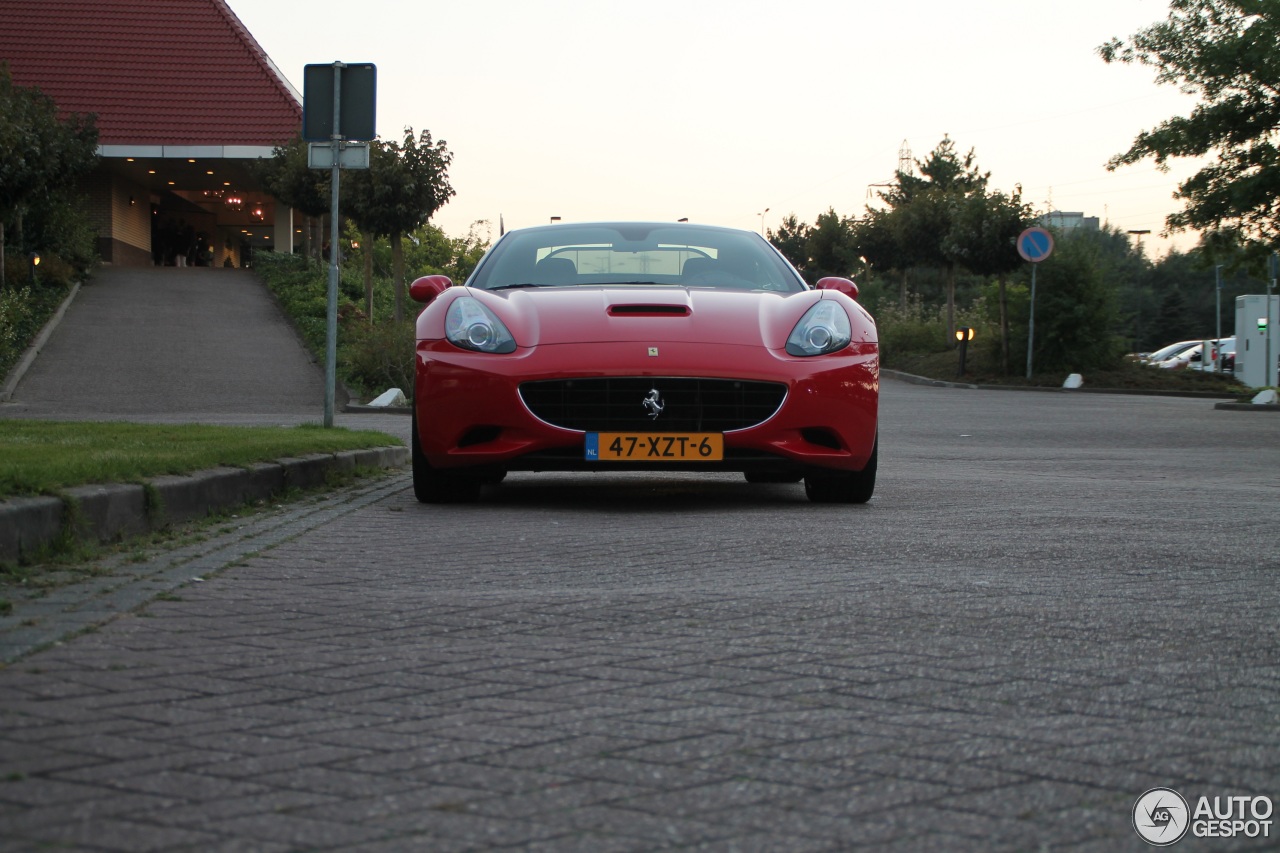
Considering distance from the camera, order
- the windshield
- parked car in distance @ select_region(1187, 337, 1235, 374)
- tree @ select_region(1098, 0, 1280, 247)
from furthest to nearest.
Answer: parked car in distance @ select_region(1187, 337, 1235, 374) < tree @ select_region(1098, 0, 1280, 247) < the windshield

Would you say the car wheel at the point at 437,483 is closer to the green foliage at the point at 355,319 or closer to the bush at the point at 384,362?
the green foliage at the point at 355,319

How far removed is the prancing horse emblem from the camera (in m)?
6.46

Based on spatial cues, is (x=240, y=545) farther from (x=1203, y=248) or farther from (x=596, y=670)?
(x=1203, y=248)

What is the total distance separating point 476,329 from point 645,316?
79 centimetres

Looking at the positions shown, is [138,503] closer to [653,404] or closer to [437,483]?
[437,483]

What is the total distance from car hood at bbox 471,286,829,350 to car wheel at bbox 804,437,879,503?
0.74 metres

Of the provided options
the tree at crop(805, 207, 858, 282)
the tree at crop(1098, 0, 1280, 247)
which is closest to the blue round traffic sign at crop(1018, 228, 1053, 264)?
the tree at crop(1098, 0, 1280, 247)

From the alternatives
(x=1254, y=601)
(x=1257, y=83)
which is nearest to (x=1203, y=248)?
(x=1257, y=83)

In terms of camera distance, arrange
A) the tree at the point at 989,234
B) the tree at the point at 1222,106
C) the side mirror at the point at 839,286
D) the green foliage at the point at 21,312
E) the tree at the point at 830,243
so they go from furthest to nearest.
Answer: the tree at the point at 830,243 → the tree at the point at 989,234 → the green foliage at the point at 21,312 → the tree at the point at 1222,106 → the side mirror at the point at 839,286

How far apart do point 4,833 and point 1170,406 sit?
870 inches

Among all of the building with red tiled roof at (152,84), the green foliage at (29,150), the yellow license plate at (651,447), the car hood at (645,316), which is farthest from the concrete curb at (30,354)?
the yellow license plate at (651,447)

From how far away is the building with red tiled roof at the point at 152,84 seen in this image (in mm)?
40969

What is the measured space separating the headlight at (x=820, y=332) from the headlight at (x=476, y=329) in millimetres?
1322

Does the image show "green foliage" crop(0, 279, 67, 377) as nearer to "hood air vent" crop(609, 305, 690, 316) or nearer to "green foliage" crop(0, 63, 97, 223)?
"green foliage" crop(0, 63, 97, 223)
